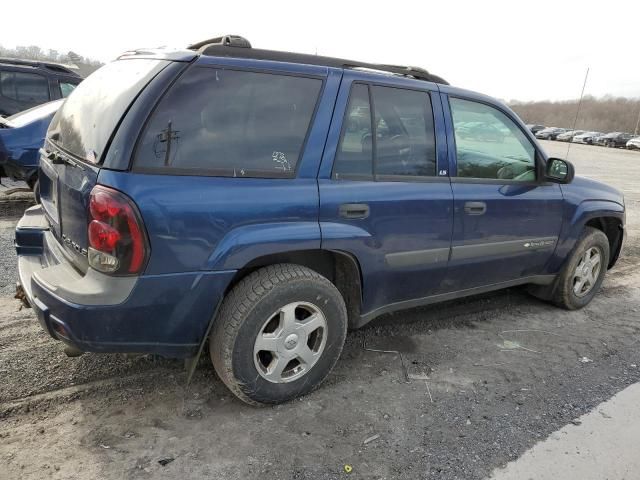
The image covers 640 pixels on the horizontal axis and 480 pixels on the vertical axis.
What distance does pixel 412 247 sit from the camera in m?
3.10

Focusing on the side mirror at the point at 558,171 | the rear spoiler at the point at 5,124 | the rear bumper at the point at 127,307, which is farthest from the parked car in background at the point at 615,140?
the rear bumper at the point at 127,307

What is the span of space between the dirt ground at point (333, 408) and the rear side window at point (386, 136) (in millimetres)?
1291

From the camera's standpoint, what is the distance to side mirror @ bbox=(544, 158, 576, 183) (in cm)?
386

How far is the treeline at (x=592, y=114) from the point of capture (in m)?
72.9

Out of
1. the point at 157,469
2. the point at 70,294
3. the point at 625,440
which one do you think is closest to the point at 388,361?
the point at 625,440

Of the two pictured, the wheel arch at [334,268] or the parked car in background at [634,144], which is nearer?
the wheel arch at [334,268]

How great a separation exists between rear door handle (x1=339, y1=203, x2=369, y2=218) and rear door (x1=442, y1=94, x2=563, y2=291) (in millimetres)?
775

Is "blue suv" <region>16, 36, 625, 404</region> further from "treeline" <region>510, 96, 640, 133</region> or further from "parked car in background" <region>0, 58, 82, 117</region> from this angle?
"treeline" <region>510, 96, 640, 133</region>

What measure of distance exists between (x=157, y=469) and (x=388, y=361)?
1649 mm

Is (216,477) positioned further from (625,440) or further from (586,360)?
(586,360)

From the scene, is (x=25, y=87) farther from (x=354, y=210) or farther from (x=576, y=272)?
(x=576, y=272)

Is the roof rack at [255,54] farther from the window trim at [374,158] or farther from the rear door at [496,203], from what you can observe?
the rear door at [496,203]

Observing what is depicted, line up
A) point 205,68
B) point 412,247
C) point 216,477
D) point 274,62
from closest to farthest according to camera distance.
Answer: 1. point 216,477
2. point 205,68
3. point 274,62
4. point 412,247

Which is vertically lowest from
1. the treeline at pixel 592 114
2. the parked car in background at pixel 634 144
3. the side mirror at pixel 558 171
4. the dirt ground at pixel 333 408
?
the dirt ground at pixel 333 408
